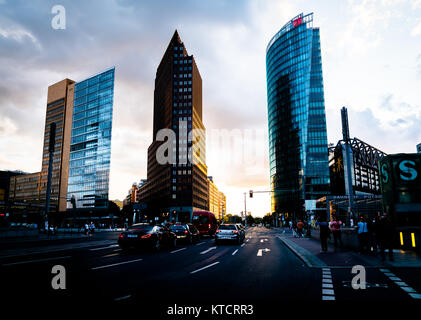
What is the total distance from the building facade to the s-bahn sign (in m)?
84.1

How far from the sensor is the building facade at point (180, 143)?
364ft

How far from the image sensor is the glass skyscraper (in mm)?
106125

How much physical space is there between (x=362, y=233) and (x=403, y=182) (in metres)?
8.79

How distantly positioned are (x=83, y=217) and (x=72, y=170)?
22873 mm

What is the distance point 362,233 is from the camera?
14641 mm

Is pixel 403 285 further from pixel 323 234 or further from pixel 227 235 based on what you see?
pixel 227 235

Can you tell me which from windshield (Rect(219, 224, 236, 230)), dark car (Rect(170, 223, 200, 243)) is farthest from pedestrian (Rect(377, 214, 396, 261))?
dark car (Rect(170, 223, 200, 243))

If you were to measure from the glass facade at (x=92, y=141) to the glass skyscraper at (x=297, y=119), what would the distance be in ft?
243

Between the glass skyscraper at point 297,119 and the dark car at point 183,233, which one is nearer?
the dark car at point 183,233

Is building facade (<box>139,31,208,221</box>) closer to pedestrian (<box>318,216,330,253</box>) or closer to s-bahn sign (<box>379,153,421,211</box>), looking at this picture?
s-bahn sign (<box>379,153,421,211</box>)

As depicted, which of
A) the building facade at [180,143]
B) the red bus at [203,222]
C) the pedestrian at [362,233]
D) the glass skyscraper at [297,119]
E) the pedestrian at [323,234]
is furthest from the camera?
the building facade at [180,143]

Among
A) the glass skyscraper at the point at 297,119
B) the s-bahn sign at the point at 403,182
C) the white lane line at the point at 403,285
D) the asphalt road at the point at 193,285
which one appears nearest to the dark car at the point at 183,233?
the asphalt road at the point at 193,285

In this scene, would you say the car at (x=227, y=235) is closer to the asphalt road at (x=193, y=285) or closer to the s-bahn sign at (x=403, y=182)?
the s-bahn sign at (x=403, y=182)
